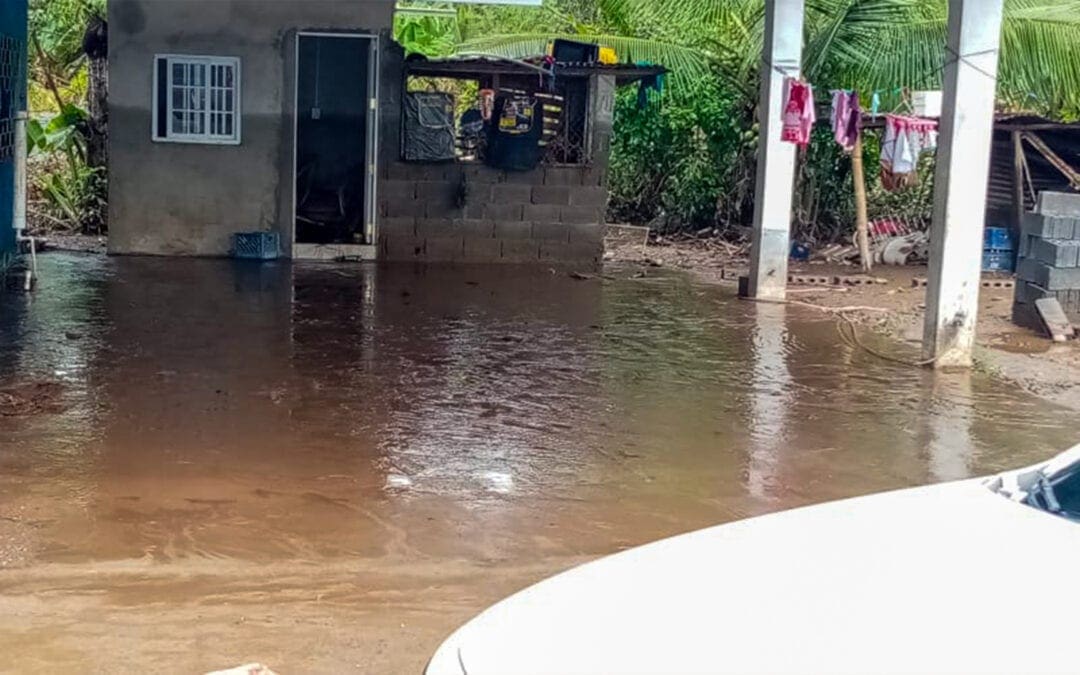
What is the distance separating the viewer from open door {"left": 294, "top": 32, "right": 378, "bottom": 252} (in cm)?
1612

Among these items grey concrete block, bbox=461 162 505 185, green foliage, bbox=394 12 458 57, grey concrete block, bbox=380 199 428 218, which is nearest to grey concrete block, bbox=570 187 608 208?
grey concrete block, bbox=461 162 505 185

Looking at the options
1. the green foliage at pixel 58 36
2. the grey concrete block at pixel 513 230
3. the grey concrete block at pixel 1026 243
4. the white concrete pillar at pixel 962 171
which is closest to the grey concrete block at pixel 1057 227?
the grey concrete block at pixel 1026 243

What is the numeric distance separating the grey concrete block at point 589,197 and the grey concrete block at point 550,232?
0.98ft

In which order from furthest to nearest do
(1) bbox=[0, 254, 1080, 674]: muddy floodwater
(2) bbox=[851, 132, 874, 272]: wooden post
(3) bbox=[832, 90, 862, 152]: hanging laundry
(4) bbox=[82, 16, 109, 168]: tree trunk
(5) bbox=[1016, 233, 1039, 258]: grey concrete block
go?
(2) bbox=[851, 132, 874, 272]: wooden post → (4) bbox=[82, 16, 109, 168]: tree trunk → (3) bbox=[832, 90, 862, 152]: hanging laundry → (5) bbox=[1016, 233, 1039, 258]: grey concrete block → (1) bbox=[0, 254, 1080, 674]: muddy floodwater

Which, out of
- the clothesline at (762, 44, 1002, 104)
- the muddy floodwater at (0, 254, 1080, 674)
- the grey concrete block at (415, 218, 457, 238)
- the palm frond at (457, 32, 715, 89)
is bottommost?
the muddy floodwater at (0, 254, 1080, 674)

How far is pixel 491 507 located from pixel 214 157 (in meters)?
9.94

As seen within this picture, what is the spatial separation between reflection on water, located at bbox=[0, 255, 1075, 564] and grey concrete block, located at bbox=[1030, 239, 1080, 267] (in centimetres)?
215

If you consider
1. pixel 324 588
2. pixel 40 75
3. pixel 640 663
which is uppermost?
pixel 40 75

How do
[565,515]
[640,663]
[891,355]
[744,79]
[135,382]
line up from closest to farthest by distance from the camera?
[640,663] → [565,515] → [135,382] → [891,355] → [744,79]

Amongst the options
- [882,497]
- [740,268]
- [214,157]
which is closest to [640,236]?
[740,268]

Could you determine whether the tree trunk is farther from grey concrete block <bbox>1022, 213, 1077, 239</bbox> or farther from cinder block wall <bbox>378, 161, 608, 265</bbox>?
grey concrete block <bbox>1022, 213, 1077, 239</bbox>

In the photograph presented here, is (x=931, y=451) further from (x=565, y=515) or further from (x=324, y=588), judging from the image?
(x=324, y=588)

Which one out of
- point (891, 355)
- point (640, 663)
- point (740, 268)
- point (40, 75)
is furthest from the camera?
point (40, 75)

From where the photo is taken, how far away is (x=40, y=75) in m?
19.5
